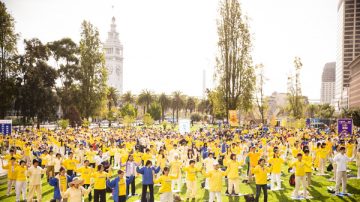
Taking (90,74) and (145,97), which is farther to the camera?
(145,97)

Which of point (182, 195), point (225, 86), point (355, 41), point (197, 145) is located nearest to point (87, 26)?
point (225, 86)

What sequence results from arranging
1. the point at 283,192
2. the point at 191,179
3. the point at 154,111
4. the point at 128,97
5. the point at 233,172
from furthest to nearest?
the point at 128,97
the point at 154,111
the point at 283,192
the point at 233,172
the point at 191,179

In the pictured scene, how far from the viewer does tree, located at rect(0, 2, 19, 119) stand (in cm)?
3903

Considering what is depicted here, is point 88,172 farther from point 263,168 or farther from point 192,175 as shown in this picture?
point 263,168

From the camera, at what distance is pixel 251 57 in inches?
1608

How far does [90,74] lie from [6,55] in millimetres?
13777

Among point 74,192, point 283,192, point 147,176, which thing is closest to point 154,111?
point 283,192

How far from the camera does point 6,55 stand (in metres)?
40.6

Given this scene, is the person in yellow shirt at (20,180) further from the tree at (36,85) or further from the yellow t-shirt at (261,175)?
the tree at (36,85)

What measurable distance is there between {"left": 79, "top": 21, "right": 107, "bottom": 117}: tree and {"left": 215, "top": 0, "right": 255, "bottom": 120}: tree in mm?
21752

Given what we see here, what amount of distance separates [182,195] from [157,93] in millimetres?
76688

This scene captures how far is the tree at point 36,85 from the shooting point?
49500mm

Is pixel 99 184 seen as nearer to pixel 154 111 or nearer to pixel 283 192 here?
pixel 283 192

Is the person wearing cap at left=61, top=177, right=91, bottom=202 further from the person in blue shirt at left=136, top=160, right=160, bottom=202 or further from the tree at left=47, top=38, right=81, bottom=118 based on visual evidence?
the tree at left=47, top=38, right=81, bottom=118
